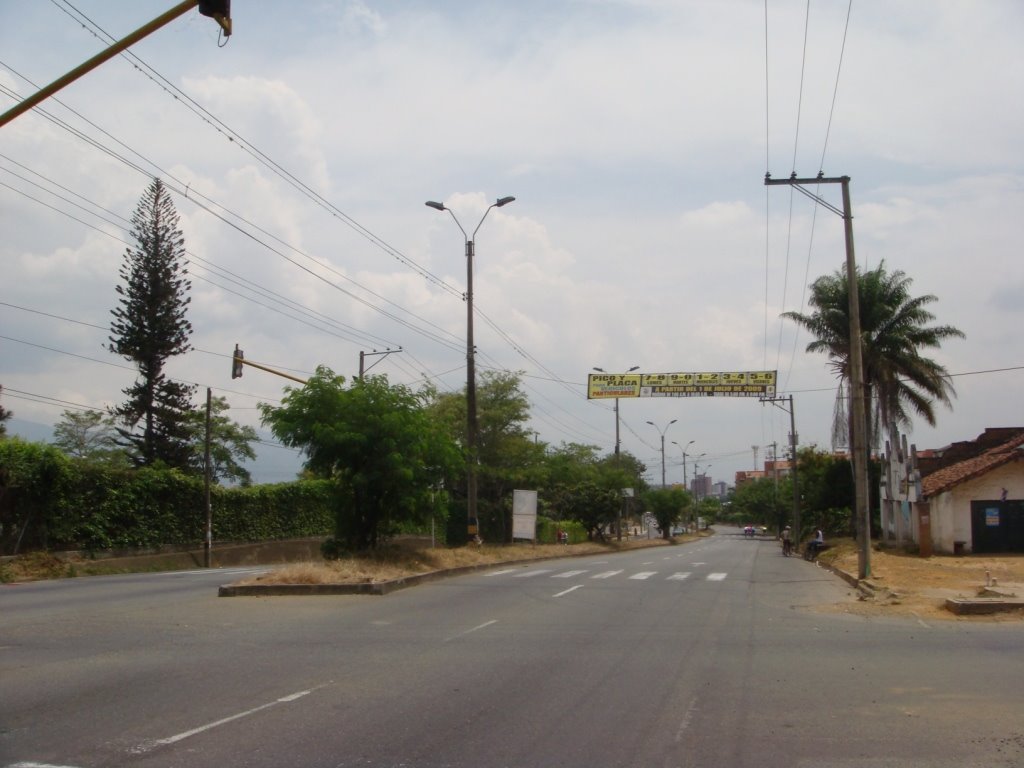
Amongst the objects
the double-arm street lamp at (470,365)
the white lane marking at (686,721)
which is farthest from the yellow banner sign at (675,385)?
the white lane marking at (686,721)

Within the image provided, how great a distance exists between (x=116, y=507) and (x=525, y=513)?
15.8 metres

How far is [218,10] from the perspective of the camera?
29.4ft

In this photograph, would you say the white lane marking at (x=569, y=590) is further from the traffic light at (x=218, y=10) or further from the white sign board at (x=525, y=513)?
the white sign board at (x=525, y=513)

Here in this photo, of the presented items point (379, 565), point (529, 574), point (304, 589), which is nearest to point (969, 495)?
point (529, 574)

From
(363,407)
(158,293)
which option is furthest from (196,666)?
(158,293)

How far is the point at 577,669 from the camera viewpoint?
413 inches

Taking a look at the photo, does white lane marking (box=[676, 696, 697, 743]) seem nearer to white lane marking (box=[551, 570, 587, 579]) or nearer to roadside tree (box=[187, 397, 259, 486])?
white lane marking (box=[551, 570, 587, 579])

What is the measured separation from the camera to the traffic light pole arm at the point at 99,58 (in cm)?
918

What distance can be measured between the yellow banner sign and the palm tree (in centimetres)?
450

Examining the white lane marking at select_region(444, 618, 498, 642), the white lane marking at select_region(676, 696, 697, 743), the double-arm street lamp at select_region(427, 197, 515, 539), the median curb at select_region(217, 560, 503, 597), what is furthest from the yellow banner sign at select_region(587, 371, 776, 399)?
the white lane marking at select_region(676, 696, 697, 743)

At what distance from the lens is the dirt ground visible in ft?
54.9

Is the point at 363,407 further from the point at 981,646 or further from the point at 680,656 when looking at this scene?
the point at 981,646

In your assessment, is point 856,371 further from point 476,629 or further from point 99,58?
point 99,58

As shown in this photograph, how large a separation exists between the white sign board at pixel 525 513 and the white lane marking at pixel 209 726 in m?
30.3
